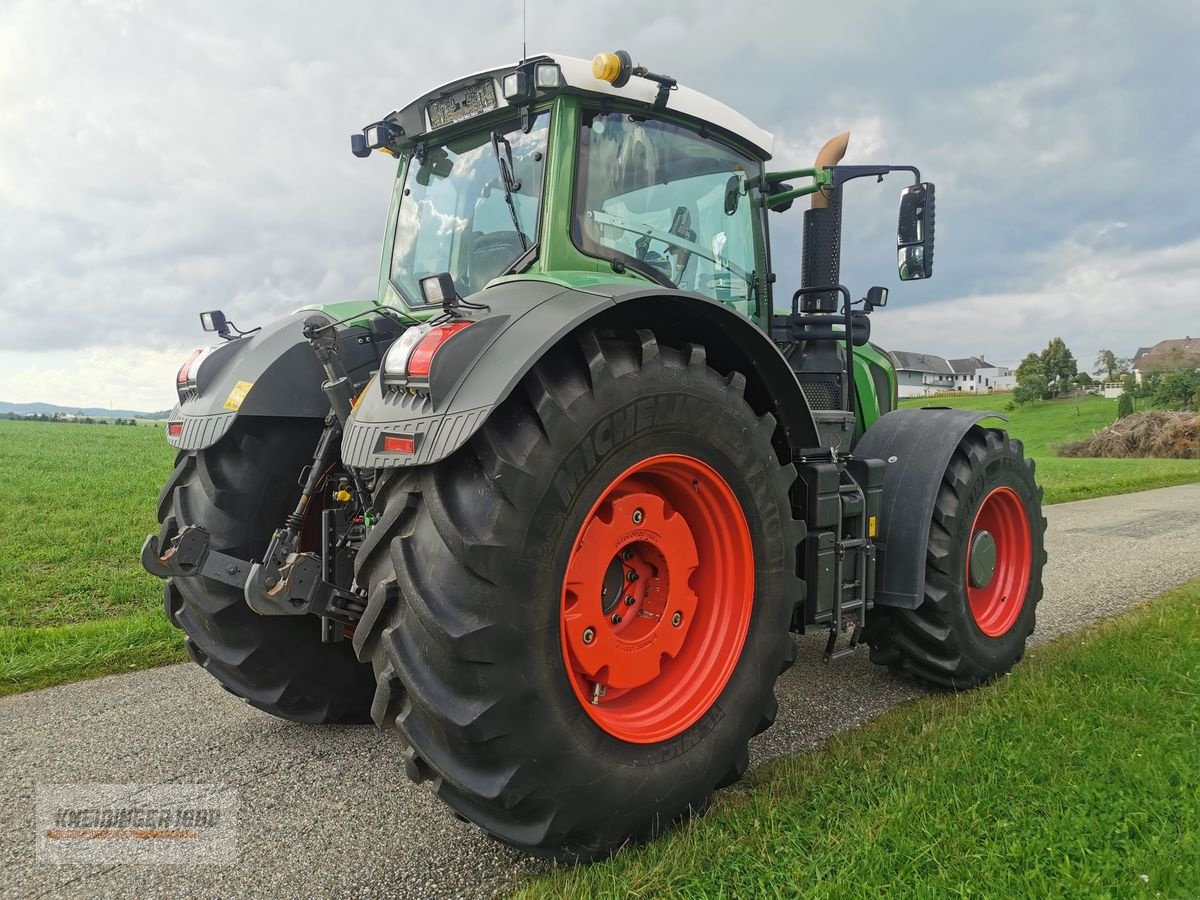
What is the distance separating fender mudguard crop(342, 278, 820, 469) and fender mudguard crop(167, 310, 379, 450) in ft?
2.70

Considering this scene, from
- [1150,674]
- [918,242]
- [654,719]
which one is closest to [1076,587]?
[1150,674]

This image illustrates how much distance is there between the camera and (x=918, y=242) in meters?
3.97

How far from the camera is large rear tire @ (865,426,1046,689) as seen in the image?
12.2 feet

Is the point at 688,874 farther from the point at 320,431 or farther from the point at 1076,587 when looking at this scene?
the point at 1076,587

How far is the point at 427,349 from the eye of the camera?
87.9 inches

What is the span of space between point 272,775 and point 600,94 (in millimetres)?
2787

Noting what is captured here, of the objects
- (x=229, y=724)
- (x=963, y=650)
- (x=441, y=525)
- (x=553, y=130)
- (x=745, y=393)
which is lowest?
(x=229, y=724)

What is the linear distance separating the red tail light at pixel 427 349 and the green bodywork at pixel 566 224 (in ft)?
1.44

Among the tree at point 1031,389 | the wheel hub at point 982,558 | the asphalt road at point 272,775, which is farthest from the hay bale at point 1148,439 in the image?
the tree at point 1031,389

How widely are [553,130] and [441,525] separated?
1.63 metres

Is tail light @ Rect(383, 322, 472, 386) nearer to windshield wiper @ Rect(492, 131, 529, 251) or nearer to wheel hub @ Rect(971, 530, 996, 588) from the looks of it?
windshield wiper @ Rect(492, 131, 529, 251)

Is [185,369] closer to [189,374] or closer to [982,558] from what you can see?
[189,374]

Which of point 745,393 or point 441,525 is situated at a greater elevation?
point 745,393

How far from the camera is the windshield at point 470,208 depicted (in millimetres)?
3064
